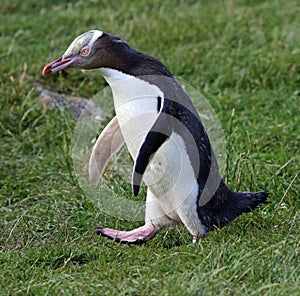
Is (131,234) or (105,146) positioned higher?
(105,146)

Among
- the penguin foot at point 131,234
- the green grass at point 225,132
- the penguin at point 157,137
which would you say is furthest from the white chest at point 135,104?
the green grass at point 225,132

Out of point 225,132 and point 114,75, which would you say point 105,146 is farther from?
point 225,132

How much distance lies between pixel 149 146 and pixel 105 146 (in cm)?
72

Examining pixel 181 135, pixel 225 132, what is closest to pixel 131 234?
pixel 181 135

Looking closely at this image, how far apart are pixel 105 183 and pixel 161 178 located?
1250 millimetres

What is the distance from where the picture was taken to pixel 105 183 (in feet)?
18.6

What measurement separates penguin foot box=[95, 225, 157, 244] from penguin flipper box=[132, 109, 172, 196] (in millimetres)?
564

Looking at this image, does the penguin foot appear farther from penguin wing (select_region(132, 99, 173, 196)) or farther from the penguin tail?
penguin wing (select_region(132, 99, 173, 196))

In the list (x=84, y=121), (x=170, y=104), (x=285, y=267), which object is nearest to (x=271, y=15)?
(x=84, y=121)

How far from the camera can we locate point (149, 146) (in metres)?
4.23

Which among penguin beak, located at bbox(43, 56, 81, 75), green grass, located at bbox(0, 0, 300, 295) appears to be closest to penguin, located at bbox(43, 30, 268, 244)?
penguin beak, located at bbox(43, 56, 81, 75)

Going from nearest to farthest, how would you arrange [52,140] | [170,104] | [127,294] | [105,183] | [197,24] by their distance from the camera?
[127,294] < [170,104] < [105,183] < [52,140] < [197,24]

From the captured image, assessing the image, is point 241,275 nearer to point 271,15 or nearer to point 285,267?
point 285,267

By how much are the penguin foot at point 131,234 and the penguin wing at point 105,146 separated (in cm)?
38
